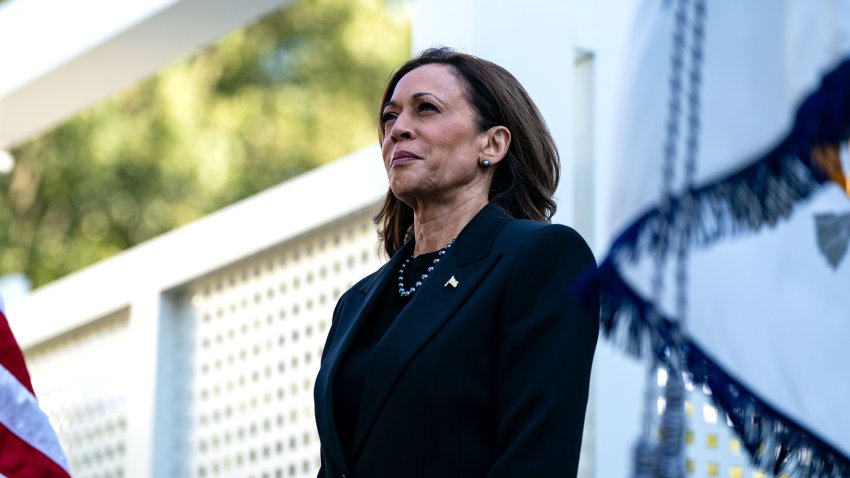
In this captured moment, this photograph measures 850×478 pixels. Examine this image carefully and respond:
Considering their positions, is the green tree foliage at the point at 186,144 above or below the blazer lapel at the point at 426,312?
below

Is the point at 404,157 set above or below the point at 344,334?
above

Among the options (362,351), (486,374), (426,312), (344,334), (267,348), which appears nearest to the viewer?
(486,374)

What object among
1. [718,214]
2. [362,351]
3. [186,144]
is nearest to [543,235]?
[362,351]

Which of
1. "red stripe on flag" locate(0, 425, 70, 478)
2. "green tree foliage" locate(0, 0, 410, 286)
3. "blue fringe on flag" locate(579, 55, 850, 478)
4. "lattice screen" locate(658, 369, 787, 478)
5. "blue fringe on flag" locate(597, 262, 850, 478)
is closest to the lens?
"blue fringe on flag" locate(579, 55, 850, 478)

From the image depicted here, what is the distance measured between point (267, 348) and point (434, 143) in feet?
9.45

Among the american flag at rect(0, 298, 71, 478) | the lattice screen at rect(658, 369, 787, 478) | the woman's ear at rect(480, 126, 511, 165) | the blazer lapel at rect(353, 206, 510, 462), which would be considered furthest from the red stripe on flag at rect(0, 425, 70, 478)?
the lattice screen at rect(658, 369, 787, 478)

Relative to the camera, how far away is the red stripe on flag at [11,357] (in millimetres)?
4004

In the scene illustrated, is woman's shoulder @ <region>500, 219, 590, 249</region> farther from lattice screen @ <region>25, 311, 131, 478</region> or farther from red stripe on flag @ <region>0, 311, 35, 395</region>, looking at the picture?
lattice screen @ <region>25, 311, 131, 478</region>

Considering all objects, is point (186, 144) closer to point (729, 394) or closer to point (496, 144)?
point (496, 144)

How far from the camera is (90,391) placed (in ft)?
23.0

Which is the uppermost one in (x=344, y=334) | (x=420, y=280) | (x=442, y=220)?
(x=442, y=220)

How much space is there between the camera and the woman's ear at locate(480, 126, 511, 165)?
3307 millimetres

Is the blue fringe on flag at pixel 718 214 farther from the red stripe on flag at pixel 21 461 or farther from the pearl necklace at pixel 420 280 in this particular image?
the red stripe on flag at pixel 21 461

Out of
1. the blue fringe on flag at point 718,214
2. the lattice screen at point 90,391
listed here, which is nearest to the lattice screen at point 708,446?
the blue fringe on flag at point 718,214
